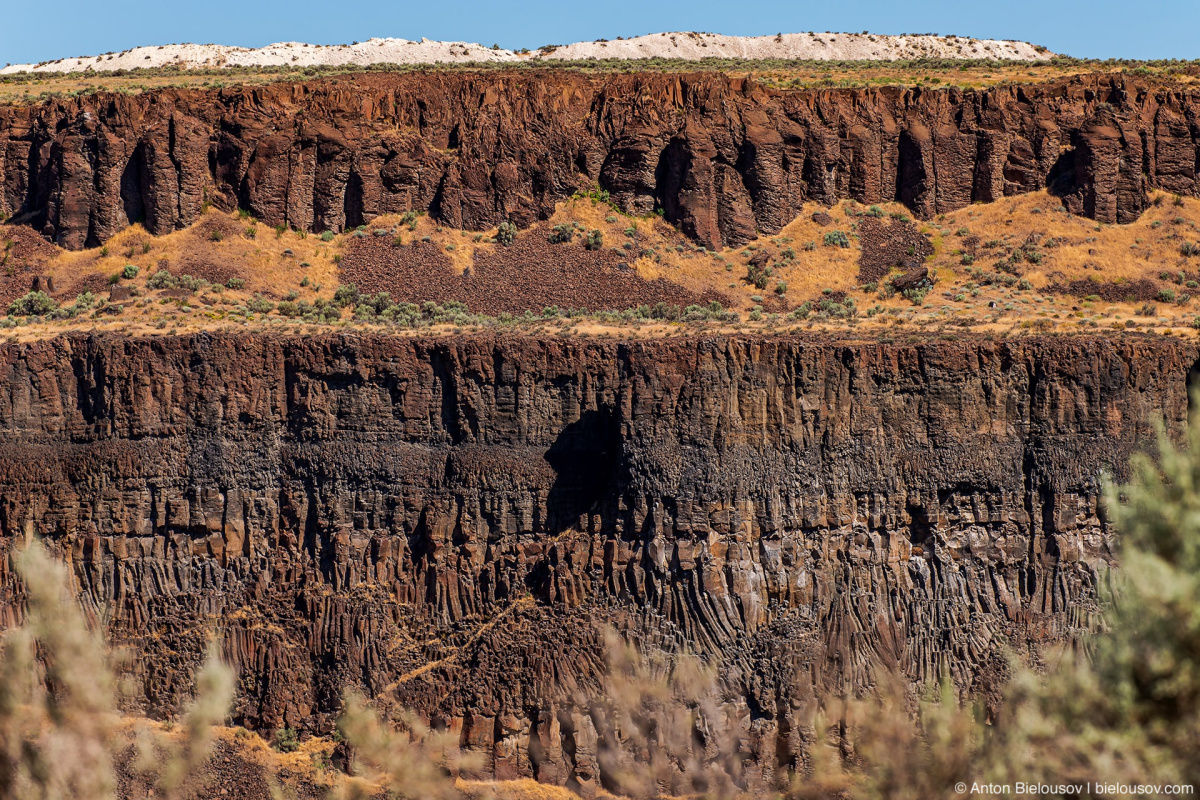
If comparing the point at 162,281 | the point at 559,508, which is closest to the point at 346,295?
the point at 162,281

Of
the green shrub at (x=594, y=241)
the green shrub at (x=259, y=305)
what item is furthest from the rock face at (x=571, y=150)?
the green shrub at (x=259, y=305)

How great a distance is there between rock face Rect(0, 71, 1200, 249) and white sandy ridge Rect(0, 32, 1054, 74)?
148 feet

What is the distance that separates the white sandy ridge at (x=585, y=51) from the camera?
95.4 meters

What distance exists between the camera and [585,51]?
96125mm

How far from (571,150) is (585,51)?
1995 inches

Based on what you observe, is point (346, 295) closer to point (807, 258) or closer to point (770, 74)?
point (807, 258)

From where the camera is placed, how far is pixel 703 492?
89.9ft

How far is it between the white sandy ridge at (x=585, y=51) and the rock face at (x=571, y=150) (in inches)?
1775

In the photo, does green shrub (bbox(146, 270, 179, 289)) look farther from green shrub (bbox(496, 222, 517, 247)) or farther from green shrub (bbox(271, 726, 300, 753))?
green shrub (bbox(271, 726, 300, 753))

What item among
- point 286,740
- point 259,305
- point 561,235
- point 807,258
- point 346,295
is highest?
point 561,235

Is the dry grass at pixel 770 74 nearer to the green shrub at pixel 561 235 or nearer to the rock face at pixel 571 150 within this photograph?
the rock face at pixel 571 150

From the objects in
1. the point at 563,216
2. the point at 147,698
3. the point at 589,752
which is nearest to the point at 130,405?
the point at 147,698

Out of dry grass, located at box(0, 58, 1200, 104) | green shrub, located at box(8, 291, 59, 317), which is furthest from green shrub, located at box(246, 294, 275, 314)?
dry grass, located at box(0, 58, 1200, 104)

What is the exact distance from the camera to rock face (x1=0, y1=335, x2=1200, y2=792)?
27.2 m
